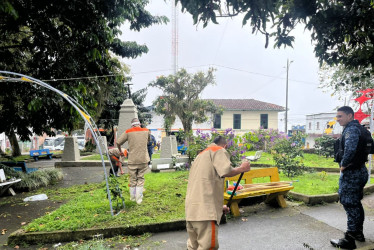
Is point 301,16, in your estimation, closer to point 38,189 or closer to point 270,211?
point 270,211

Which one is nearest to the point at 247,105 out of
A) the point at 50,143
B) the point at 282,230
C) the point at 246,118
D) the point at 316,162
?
the point at 246,118

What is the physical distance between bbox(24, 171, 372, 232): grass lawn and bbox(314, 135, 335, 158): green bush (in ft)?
28.9

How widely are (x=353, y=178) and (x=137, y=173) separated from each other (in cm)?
421

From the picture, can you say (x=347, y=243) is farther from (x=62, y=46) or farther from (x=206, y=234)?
(x=62, y=46)

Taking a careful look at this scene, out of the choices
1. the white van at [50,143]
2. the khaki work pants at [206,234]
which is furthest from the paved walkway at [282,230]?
the white van at [50,143]

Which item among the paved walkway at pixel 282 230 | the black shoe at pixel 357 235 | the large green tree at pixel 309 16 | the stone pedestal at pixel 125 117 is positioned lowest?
the paved walkway at pixel 282 230

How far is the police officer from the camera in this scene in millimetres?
3877

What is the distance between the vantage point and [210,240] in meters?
2.95

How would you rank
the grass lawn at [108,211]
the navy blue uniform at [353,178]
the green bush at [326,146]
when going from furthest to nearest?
the green bush at [326,146] → the grass lawn at [108,211] → the navy blue uniform at [353,178]

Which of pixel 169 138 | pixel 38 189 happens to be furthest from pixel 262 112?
pixel 38 189

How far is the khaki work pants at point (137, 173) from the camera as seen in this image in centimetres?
621

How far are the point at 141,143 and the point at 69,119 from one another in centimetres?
394

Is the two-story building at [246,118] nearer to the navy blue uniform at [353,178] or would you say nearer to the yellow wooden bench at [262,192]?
the yellow wooden bench at [262,192]

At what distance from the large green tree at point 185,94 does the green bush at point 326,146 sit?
11.2 m
